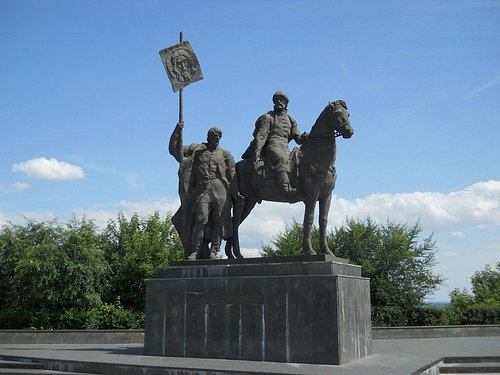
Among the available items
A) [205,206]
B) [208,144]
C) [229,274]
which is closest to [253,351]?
[229,274]

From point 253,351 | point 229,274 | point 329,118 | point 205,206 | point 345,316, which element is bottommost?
point 253,351

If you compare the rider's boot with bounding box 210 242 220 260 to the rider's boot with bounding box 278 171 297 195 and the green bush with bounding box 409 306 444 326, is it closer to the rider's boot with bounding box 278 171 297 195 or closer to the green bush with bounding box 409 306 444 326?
the rider's boot with bounding box 278 171 297 195

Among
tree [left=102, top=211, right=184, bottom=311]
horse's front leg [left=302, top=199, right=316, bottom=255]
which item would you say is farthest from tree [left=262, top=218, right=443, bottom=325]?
horse's front leg [left=302, top=199, right=316, bottom=255]

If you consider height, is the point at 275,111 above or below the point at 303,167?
above

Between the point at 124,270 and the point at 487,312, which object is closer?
the point at 487,312

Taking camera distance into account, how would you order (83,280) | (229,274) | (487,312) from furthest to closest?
(83,280) < (487,312) < (229,274)

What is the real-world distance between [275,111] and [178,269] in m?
4.17

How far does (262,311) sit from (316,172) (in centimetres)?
314

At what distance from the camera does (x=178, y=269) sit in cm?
1201

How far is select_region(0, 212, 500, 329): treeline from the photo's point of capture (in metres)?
23.9

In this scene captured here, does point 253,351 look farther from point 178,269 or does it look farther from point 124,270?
point 124,270


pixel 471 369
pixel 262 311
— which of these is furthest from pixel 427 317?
pixel 262 311

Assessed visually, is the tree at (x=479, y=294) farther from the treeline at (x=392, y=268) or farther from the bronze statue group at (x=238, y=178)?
the bronze statue group at (x=238, y=178)

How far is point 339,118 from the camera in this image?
11.5 metres
